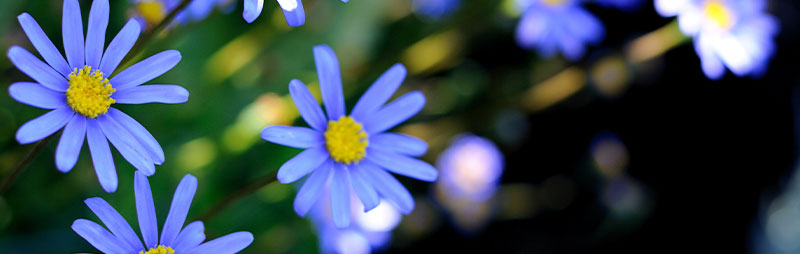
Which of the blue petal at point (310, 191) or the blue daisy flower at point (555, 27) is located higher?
the blue daisy flower at point (555, 27)

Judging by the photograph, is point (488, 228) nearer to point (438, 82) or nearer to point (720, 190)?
point (438, 82)

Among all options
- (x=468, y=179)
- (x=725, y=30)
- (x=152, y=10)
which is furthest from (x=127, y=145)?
(x=725, y=30)

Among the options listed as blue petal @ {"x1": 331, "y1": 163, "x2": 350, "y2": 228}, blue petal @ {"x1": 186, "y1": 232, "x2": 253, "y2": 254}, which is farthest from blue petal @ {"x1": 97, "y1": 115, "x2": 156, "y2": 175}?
blue petal @ {"x1": 331, "y1": 163, "x2": 350, "y2": 228}

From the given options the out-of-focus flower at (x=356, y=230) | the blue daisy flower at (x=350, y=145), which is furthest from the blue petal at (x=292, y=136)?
the out-of-focus flower at (x=356, y=230)

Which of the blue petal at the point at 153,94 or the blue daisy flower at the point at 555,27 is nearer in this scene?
the blue petal at the point at 153,94

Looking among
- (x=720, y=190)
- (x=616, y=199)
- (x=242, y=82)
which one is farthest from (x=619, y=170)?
(x=242, y=82)

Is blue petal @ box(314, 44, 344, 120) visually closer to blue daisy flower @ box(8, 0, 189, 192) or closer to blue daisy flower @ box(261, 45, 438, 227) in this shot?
blue daisy flower @ box(261, 45, 438, 227)

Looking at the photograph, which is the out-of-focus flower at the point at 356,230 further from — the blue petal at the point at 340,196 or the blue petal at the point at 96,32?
the blue petal at the point at 96,32

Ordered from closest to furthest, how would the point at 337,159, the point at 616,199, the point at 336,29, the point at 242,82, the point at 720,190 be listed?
the point at 337,159 < the point at 242,82 < the point at 336,29 < the point at 616,199 < the point at 720,190
